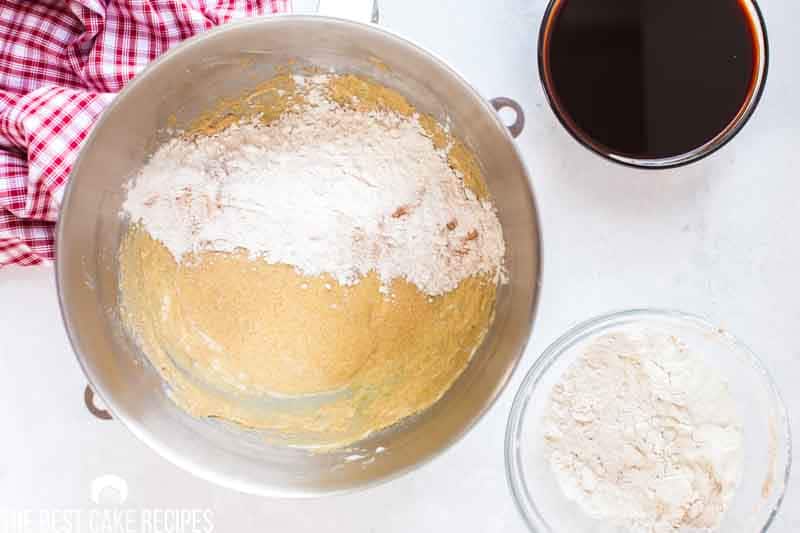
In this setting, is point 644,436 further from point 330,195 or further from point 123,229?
point 123,229

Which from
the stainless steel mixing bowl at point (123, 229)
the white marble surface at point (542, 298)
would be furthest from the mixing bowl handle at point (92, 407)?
the stainless steel mixing bowl at point (123, 229)

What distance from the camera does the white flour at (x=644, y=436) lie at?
1.09 m

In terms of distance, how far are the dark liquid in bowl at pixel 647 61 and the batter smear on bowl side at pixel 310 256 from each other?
0.68 feet

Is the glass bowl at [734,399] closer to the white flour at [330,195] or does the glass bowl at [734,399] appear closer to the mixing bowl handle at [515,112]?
the white flour at [330,195]

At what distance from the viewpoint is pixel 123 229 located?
3.38 feet

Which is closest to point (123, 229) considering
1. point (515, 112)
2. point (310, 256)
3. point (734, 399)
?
point (310, 256)

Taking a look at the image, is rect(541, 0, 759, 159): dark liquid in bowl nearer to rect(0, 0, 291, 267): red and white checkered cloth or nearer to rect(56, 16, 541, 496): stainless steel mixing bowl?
rect(56, 16, 541, 496): stainless steel mixing bowl

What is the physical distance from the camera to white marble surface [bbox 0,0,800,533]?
114 cm

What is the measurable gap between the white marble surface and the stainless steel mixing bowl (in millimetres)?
131

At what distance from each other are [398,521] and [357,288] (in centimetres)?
36

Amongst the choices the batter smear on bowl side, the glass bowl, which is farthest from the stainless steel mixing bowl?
the glass bowl

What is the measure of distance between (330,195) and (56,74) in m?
0.44

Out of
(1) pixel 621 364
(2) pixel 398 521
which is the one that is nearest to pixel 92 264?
(2) pixel 398 521

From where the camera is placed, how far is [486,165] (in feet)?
3.26
